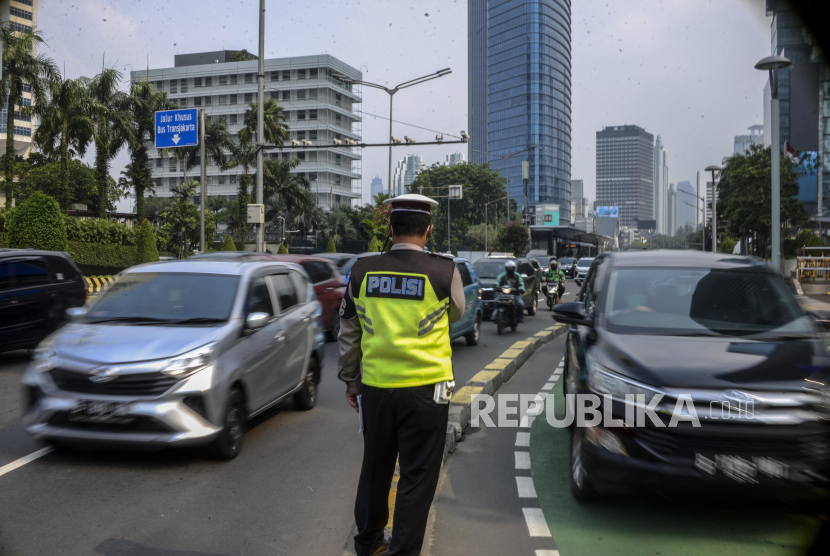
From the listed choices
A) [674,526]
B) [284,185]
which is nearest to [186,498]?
[674,526]

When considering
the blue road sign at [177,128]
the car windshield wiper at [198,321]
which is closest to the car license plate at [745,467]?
the car windshield wiper at [198,321]

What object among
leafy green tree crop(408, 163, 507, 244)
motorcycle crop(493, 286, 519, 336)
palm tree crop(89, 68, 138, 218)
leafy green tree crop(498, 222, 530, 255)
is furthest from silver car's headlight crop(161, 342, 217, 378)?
leafy green tree crop(408, 163, 507, 244)

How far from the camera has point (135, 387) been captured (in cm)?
512

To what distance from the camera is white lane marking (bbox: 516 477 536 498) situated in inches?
192

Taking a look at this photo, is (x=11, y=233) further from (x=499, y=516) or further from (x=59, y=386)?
(x=499, y=516)

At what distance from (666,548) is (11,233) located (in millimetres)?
27751

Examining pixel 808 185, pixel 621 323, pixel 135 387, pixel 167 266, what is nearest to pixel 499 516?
pixel 621 323

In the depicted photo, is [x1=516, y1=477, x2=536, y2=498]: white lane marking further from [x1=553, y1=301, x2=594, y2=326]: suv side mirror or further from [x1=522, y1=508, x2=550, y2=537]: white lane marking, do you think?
[x1=553, y1=301, x2=594, y2=326]: suv side mirror

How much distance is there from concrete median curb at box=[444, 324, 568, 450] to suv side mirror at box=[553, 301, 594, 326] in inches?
58.9

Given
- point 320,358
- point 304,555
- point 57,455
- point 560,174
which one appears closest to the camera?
point 304,555

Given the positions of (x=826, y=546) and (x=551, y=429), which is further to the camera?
(x=551, y=429)

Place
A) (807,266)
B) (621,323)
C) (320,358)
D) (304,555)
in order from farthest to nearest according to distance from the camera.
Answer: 1. (807,266)
2. (320,358)
3. (621,323)
4. (304,555)

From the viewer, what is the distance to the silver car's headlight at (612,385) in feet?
13.5

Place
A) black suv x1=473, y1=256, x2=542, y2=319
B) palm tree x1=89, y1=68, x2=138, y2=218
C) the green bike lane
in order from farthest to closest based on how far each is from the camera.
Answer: palm tree x1=89, y1=68, x2=138, y2=218 < black suv x1=473, y1=256, x2=542, y2=319 < the green bike lane
